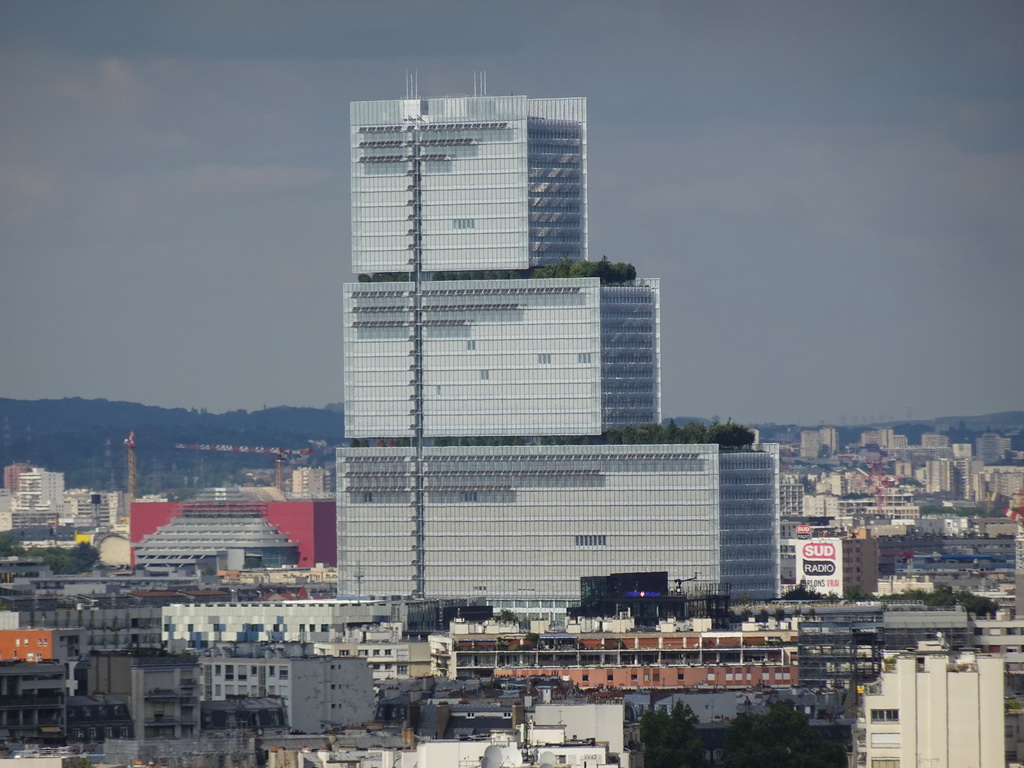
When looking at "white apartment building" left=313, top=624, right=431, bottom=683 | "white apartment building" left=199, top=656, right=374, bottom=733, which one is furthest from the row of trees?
"white apartment building" left=313, top=624, right=431, bottom=683

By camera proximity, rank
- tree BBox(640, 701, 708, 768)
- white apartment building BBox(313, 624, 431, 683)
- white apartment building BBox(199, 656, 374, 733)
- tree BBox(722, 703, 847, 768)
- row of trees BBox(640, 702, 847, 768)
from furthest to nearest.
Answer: white apartment building BBox(313, 624, 431, 683) < white apartment building BBox(199, 656, 374, 733) < tree BBox(640, 701, 708, 768) < row of trees BBox(640, 702, 847, 768) < tree BBox(722, 703, 847, 768)

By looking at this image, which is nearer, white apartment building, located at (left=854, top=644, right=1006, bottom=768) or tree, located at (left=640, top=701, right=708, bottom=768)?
white apartment building, located at (left=854, top=644, right=1006, bottom=768)

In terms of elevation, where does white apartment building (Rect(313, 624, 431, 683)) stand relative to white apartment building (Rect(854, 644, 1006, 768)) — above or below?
below

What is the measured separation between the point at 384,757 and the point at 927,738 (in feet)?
65.2

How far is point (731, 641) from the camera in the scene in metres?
190

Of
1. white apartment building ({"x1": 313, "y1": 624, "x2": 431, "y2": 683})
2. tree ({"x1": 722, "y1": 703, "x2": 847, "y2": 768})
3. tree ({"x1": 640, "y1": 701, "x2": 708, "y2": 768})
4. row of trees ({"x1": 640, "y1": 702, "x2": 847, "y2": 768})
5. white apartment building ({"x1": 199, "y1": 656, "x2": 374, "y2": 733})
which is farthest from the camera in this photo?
white apartment building ({"x1": 313, "y1": 624, "x2": 431, "y2": 683})

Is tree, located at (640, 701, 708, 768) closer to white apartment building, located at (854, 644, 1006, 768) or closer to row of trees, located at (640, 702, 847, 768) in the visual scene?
row of trees, located at (640, 702, 847, 768)

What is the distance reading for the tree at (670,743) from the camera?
417 feet

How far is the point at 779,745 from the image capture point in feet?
415

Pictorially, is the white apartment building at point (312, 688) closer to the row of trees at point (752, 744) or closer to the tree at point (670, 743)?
the tree at point (670, 743)

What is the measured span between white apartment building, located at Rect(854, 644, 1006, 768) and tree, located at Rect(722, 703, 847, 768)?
996 inches

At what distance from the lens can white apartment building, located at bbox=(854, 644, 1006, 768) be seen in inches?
3748

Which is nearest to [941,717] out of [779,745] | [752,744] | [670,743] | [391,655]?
[779,745]

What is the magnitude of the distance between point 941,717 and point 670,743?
111ft
